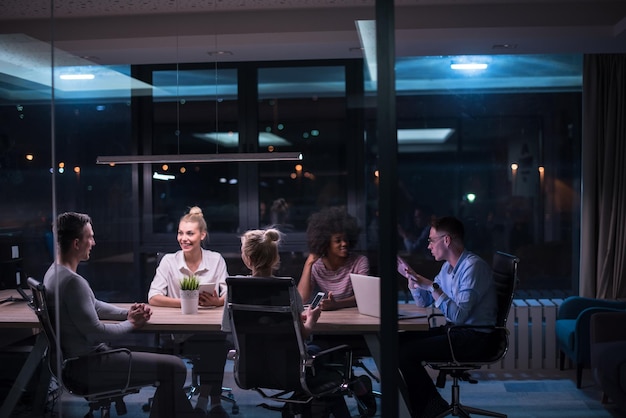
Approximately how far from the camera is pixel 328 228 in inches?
179

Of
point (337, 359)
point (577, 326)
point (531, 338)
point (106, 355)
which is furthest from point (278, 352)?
point (531, 338)

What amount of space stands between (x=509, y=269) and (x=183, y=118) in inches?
91.2

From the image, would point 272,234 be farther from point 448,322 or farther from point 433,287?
point 448,322

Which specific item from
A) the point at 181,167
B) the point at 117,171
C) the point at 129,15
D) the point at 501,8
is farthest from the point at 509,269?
the point at 129,15

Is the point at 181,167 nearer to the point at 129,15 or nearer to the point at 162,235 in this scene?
the point at 162,235

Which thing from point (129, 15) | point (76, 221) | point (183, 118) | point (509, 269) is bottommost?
point (509, 269)

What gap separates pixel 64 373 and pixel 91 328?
0.89 ft

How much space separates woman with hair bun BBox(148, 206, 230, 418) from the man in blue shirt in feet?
3.74

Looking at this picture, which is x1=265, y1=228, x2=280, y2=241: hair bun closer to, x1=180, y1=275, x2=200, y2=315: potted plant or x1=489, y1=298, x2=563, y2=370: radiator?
x1=180, y1=275, x2=200, y2=315: potted plant

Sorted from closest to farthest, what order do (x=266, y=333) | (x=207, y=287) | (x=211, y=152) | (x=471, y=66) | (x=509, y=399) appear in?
(x=266, y=333), (x=207, y=287), (x=211, y=152), (x=509, y=399), (x=471, y=66)

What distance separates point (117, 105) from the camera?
14.7 feet

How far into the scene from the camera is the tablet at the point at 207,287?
4.38 m

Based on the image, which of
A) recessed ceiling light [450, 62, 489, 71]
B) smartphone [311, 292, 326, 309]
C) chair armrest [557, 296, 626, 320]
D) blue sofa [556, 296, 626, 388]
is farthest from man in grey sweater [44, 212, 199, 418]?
recessed ceiling light [450, 62, 489, 71]

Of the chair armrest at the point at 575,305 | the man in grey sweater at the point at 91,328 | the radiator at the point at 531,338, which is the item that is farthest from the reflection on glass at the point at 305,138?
the chair armrest at the point at 575,305
